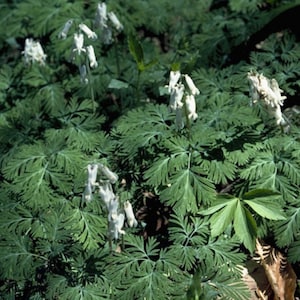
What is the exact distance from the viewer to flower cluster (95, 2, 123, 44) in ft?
13.9

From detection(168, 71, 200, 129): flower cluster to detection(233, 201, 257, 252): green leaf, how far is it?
2.09ft

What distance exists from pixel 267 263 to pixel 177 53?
195 cm

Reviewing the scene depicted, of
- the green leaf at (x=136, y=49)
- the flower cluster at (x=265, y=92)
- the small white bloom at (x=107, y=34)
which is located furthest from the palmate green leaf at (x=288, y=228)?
the small white bloom at (x=107, y=34)

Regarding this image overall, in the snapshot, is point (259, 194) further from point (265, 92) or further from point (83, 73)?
point (83, 73)

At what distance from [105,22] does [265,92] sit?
1488mm

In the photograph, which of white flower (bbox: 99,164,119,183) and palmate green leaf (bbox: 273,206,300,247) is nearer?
white flower (bbox: 99,164,119,183)

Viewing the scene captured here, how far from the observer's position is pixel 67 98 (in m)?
4.71

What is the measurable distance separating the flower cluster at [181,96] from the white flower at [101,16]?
103cm

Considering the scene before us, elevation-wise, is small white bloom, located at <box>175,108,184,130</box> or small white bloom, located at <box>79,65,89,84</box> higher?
small white bloom, located at <box>175,108,184,130</box>

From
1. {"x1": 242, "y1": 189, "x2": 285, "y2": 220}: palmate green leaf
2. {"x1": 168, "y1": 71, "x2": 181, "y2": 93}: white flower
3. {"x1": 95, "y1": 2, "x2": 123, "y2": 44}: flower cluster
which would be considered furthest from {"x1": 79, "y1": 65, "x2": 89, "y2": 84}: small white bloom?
{"x1": 242, "y1": 189, "x2": 285, "y2": 220}: palmate green leaf

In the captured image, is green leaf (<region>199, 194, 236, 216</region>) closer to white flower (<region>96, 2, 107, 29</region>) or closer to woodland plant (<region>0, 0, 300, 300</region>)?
woodland plant (<region>0, 0, 300, 300</region>)

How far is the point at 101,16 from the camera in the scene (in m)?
4.25

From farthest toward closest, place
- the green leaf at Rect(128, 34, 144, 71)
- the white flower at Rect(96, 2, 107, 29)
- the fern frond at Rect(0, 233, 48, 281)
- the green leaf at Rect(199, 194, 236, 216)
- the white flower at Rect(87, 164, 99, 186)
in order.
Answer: the white flower at Rect(96, 2, 107, 29), the green leaf at Rect(128, 34, 144, 71), the green leaf at Rect(199, 194, 236, 216), the fern frond at Rect(0, 233, 48, 281), the white flower at Rect(87, 164, 99, 186)

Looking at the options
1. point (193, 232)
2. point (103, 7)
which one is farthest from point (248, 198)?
point (103, 7)
